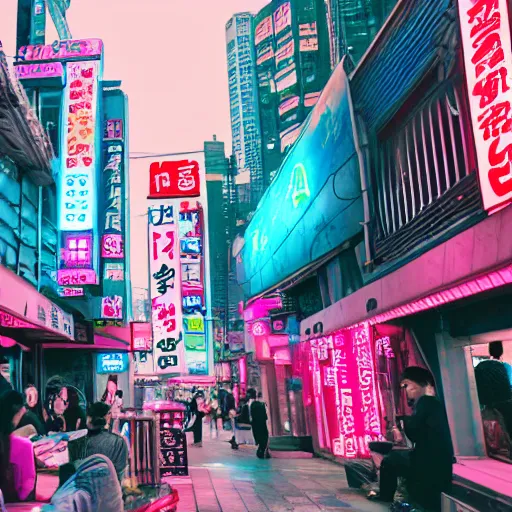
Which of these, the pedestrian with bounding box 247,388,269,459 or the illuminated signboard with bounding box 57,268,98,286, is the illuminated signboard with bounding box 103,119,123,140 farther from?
the pedestrian with bounding box 247,388,269,459

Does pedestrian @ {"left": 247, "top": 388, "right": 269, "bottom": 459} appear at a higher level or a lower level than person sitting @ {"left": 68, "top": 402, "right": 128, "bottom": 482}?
lower

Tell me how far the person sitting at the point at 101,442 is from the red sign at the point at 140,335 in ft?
67.9

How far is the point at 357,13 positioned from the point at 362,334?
1841 cm

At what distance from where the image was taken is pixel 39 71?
71.5 ft

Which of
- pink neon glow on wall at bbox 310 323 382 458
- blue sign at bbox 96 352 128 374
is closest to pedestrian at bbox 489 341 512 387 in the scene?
pink neon glow on wall at bbox 310 323 382 458

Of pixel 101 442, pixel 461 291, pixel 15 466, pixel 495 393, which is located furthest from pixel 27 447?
pixel 495 393

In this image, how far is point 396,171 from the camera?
11.2 metres

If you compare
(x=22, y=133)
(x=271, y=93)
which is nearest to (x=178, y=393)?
(x=271, y=93)

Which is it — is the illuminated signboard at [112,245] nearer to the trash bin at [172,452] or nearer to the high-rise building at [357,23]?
the high-rise building at [357,23]

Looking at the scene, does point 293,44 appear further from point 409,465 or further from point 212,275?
point 409,465

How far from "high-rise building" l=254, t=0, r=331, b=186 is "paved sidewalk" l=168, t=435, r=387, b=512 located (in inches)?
1228

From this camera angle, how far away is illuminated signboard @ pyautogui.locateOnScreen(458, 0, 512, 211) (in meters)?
6.18

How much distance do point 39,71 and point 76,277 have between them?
783 cm

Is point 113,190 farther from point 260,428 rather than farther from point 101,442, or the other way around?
point 101,442
